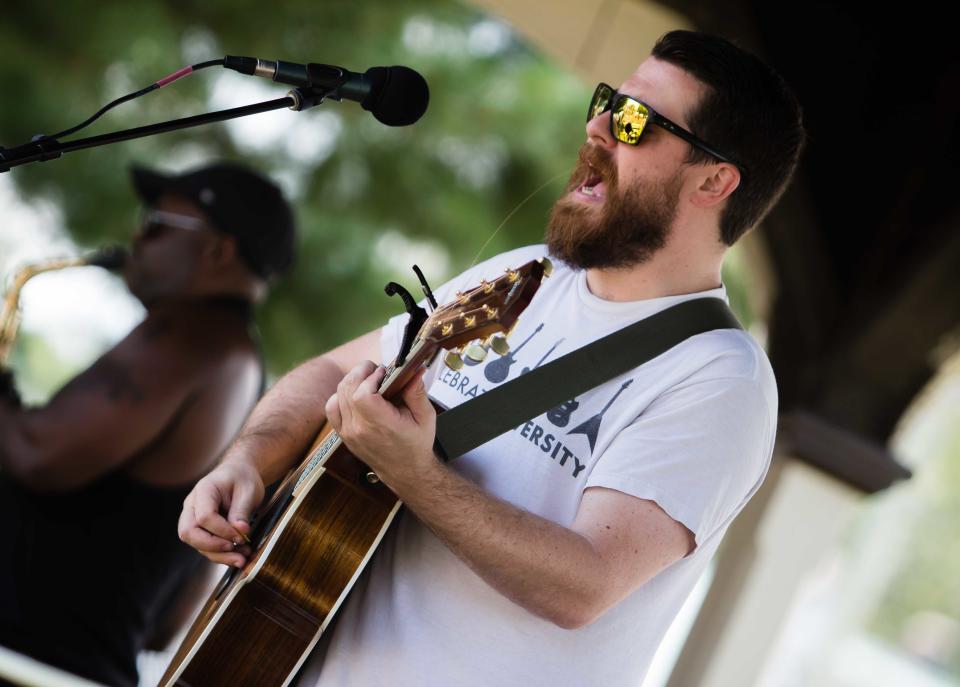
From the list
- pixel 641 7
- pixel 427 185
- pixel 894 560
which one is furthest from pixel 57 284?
pixel 894 560

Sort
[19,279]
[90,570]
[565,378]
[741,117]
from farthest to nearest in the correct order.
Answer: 1. [19,279]
2. [90,570]
3. [741,117]
4. [565,378]

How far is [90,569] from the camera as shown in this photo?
2.84 m

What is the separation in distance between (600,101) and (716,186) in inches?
9.4

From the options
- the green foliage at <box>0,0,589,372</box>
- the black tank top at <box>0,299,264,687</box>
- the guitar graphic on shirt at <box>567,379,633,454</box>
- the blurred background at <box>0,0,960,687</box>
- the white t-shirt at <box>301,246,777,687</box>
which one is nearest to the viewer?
the white t-shirt at <box>301,246,777,687</box>

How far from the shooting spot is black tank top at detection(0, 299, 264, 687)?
2777 millimetres

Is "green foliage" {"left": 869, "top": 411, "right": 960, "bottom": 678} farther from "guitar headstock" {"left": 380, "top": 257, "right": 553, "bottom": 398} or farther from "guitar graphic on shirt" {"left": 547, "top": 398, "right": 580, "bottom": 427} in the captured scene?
"guitar headstock" {"left": 380, "top": 257, "right": 553, "bottom": 398}

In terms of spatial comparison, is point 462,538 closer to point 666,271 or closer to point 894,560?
point 666,271

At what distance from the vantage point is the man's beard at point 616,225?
5.86 feet

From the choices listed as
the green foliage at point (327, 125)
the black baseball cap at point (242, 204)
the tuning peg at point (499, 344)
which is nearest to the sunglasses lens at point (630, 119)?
the tuning peg at point (499, 344)

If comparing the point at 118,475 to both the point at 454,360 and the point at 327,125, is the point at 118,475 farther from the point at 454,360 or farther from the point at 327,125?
the point at 327,125

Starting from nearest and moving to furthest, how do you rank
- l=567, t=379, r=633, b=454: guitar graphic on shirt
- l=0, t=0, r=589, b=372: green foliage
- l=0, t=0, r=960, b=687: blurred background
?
l=567, t=379, r=633, b=454: guitar graphic on shirt
l=0, t=0, r=960, b=687: blurred background
l=0, t=0, r=589, b=372: green foliage

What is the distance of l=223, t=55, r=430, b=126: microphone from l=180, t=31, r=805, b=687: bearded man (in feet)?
0.99

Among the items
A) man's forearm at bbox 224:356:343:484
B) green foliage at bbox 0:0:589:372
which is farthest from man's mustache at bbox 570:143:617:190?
green foliage at bbox 0:0:589:372

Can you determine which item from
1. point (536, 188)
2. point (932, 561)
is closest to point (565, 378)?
point (536, 188)
